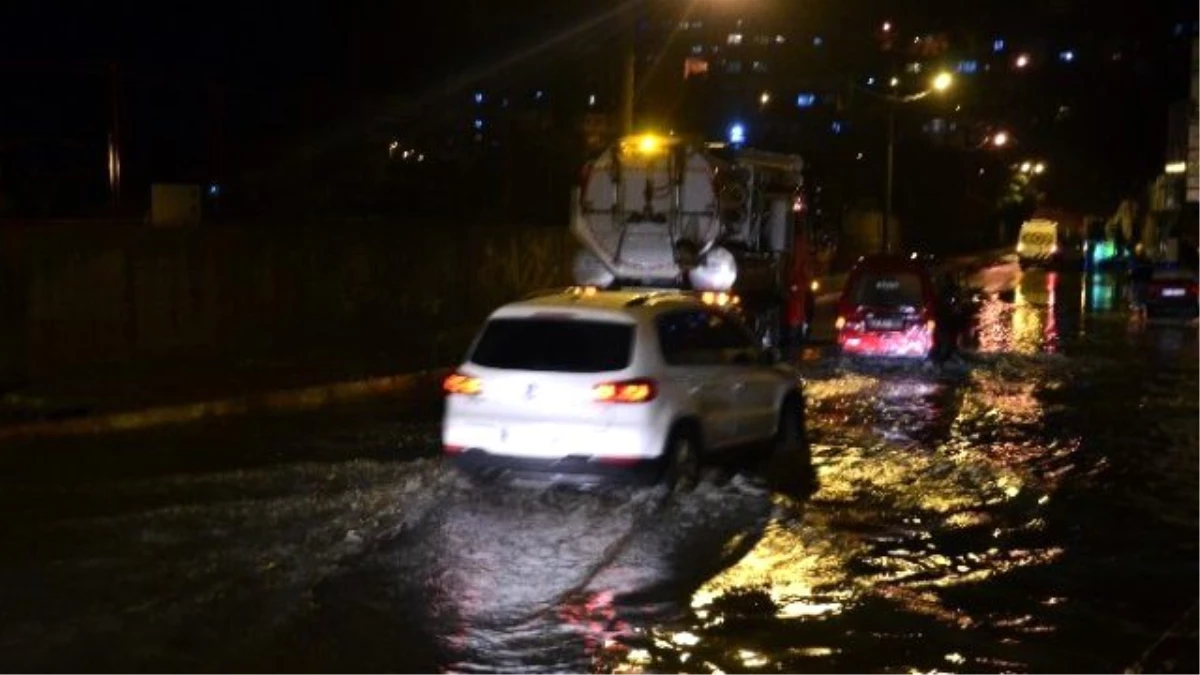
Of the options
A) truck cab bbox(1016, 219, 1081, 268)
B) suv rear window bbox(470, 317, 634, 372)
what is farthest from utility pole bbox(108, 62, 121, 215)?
truck cab bbox(1016, 219, 1081, 268)

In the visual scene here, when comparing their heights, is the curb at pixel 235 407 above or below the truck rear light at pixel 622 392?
below

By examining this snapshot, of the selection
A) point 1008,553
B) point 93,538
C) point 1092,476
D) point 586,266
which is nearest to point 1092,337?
point 586,266

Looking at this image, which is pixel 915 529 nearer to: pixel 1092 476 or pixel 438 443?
pixel 1092 476

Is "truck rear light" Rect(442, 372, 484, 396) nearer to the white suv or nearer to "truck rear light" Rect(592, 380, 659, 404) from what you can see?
the white suv

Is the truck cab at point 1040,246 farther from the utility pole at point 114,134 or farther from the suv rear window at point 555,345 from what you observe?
the suv rear window at point 555,345

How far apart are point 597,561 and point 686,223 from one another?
1208 centimetres

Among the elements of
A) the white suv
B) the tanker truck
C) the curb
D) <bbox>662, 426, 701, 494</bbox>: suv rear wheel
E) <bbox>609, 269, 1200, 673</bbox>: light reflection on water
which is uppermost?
the tanker truck

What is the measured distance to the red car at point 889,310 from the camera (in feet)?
70.1

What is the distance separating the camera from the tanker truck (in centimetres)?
2047

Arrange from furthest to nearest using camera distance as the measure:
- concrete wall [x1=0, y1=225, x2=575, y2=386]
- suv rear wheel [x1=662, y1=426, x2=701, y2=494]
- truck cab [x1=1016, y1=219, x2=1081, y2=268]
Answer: truck cab [x1=1016, y1=219, x2=1081, y2=268]
concrete wall [x1=0, y1=225, x2=575, y2=386]
suv rear wheel [x1=662, y1=426, x2=701, y2=494]

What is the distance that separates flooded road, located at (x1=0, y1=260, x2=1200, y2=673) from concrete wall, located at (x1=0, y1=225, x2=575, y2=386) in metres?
4.22

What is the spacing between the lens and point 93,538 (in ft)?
31.1

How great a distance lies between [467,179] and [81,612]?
66.4 ft

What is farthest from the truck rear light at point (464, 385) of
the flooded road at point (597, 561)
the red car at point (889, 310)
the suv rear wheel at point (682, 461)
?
the red car at point (889, 310)
